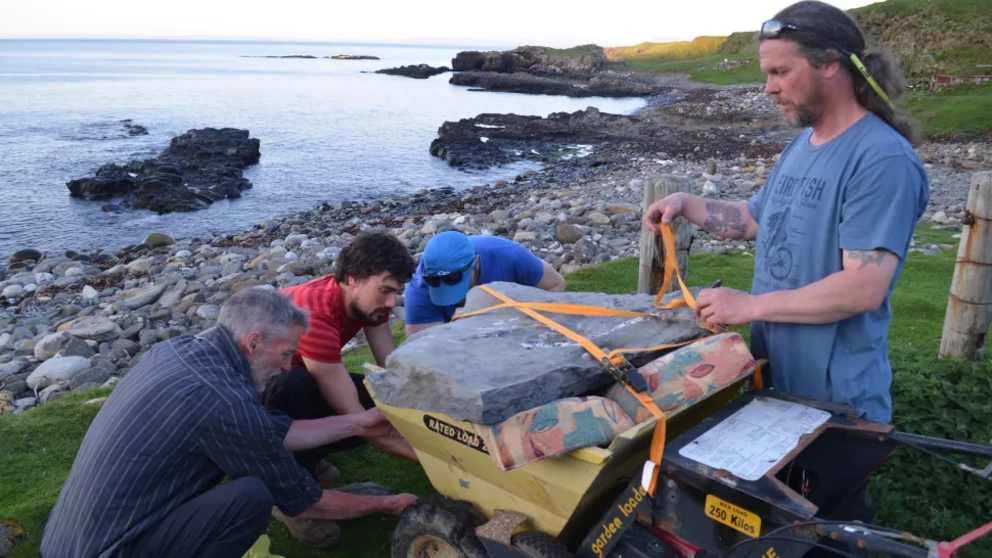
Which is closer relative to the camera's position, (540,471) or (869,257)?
(869,257)

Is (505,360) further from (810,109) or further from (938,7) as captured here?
(938,7)

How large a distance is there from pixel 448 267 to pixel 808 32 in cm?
278

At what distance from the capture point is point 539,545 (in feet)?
10.0

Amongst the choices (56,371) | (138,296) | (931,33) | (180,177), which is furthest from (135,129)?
(931,33)

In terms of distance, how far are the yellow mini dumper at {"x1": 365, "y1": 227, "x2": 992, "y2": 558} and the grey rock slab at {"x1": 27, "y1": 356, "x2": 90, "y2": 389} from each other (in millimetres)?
7142

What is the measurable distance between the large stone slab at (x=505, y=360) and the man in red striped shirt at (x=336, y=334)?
1086 mm

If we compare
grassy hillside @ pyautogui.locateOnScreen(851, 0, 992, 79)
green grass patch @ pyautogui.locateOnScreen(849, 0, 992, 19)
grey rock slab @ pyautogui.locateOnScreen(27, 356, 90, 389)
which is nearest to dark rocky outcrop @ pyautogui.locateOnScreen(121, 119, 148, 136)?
grey rock slab @ pyautogui.locateOnScreen(27, 356, 90, 389)

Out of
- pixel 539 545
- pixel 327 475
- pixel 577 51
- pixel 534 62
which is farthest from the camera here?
pixel 577 51

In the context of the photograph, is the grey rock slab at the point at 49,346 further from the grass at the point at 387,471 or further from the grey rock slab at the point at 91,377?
the grass at the point at 387,471

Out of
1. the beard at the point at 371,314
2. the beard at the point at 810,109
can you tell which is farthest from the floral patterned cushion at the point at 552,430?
the beard at the point at 371,314

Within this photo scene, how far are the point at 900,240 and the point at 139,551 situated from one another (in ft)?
12.2

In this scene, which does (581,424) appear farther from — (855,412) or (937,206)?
(937,206)

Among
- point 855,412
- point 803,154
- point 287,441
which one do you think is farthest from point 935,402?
point 287,441

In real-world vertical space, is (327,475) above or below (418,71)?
below
